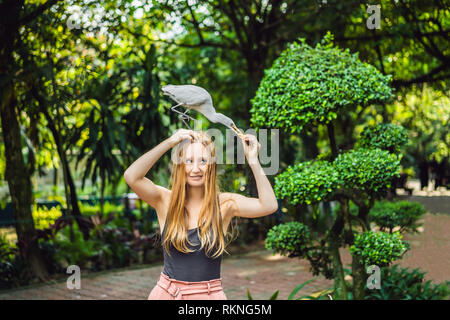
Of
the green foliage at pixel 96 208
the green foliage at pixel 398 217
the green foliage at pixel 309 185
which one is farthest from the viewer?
the green foliage at pixel 96 208

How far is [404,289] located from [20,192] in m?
5.47

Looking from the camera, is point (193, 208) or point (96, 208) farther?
point (96, 208)

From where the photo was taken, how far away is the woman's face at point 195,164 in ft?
8.20

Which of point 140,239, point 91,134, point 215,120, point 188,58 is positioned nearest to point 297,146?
point 188,58

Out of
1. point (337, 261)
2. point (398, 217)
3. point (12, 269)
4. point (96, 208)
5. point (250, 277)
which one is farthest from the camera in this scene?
point (96, 208)

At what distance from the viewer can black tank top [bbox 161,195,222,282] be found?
2.38m

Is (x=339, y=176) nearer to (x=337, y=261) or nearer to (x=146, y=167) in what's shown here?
(x=337, y=261)

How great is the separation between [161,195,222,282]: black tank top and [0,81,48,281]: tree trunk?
5710 millimetres

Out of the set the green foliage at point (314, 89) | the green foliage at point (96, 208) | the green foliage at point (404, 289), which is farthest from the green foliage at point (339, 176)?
the green foliage at point (96, 208)

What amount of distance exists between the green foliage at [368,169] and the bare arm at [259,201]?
2.15m

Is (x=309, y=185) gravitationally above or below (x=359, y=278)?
above

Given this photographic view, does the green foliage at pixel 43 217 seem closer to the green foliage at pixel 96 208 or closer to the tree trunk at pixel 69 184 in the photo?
the tree trunk at pixel 69 184

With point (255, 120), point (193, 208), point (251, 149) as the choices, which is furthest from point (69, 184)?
point (251, 149)

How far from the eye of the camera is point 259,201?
2.51m
